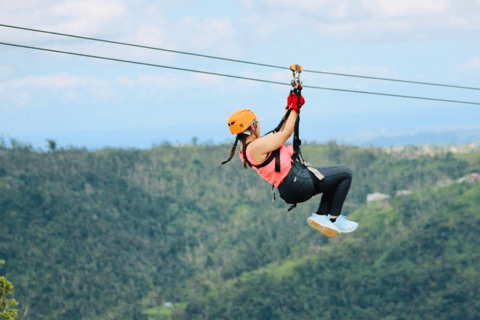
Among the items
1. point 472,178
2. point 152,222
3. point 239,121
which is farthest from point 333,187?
point 152,222

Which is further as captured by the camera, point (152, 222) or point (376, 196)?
point (152, 222)

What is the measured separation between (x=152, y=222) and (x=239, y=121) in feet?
344

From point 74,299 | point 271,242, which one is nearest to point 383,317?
point 271,242

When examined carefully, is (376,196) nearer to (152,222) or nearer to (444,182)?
(444,182)

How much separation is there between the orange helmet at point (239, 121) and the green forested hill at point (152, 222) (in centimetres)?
7455

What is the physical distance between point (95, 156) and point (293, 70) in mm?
106462

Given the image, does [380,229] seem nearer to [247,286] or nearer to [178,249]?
[247,286]

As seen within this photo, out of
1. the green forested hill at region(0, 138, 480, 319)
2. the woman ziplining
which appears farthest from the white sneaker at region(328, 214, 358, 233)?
the green forested hill at region(0, 138, 480, 319)

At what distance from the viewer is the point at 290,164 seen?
11.1 metres

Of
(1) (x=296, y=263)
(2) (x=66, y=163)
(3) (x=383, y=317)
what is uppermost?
(2) (x=66, y=163)

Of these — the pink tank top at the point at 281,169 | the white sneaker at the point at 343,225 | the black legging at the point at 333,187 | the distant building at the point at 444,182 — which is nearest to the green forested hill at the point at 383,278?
the distant building at the point at 444,182

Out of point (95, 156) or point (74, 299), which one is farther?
point (95, 156)

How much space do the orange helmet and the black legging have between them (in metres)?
1.43

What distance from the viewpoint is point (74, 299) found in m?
91.1
